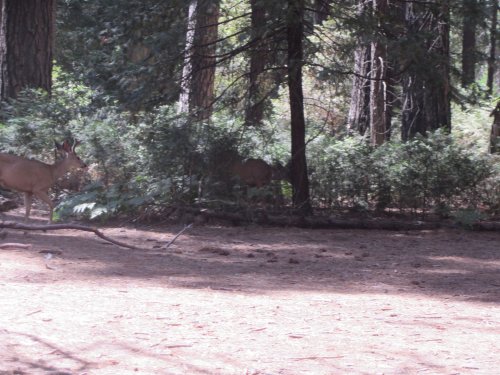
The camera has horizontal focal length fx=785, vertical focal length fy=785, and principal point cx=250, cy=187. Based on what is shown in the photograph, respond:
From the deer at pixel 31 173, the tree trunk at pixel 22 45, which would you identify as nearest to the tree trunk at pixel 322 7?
the deer at pixel 31 173

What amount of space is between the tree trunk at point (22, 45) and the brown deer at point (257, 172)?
21.5 ft

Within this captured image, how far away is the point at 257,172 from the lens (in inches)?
540

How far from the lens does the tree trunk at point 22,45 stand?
1766cm

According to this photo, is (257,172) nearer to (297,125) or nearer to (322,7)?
(297,125)

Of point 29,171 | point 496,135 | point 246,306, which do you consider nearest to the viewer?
point 246,306

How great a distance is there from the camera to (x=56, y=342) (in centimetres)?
566

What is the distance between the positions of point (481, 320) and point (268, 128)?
840cm

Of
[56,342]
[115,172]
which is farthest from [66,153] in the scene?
[56,342]

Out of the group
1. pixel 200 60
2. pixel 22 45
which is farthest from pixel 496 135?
pixel 22 45

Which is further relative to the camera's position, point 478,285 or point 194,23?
point 194,23

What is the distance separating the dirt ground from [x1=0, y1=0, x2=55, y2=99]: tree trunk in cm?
726

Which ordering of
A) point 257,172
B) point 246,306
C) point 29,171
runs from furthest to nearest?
point 257,172, point 29,171, point 246,306

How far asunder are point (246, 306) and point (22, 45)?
1252 centimetres

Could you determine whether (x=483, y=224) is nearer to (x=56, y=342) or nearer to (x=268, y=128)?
(x=268, y=128)
